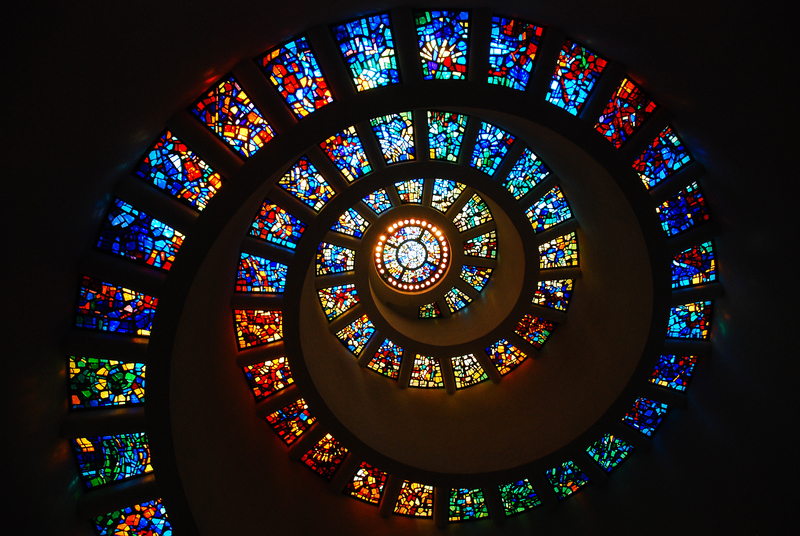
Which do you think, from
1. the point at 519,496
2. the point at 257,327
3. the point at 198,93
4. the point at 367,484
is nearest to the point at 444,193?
the point at 257,327

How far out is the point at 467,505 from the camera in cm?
1020

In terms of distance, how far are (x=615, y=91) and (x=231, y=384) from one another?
799cm

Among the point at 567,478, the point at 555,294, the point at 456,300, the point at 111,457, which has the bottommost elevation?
the point at 567,478

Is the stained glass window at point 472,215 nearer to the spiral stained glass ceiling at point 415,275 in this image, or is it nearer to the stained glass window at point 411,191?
the spiral stained glass ceiling at point 415,275

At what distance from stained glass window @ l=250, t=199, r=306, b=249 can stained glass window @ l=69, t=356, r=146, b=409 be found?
285 cm

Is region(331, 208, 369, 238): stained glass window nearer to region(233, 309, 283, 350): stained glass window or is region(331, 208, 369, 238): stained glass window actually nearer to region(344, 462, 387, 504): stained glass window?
region(233, 309, 283, 350): stained glass window

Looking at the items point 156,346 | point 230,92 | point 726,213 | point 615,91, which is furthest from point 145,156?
point 726,213

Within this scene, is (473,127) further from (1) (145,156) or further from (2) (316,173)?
(1) (145,156)

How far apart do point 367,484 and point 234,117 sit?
808 cm

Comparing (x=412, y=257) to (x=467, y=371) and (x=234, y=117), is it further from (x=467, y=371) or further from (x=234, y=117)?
(x=234, y=117)

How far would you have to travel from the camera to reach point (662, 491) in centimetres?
834

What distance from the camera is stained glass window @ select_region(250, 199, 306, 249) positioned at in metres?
7.99

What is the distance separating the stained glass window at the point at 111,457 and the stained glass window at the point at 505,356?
7.38 metres

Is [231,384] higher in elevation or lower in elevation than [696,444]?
higher
